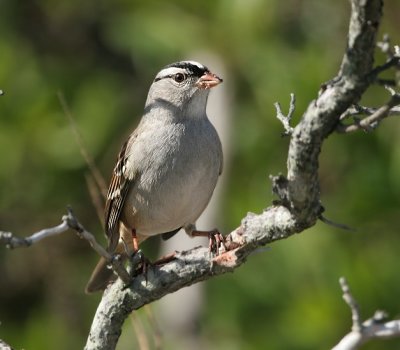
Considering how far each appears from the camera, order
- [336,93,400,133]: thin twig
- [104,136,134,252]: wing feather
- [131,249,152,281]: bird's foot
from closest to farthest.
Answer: [336,93,400,133]: thin twig < [131,249,152,281]: bird's foot < [104,136,134,252]: wing feather

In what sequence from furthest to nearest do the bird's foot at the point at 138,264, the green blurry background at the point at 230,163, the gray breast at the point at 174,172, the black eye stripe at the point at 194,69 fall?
the green blurry background at the point at 230,163, the black eye stripe at the point at 194,69, the gray breast at the point at 174,172, the bird's foot at the point at 138,264


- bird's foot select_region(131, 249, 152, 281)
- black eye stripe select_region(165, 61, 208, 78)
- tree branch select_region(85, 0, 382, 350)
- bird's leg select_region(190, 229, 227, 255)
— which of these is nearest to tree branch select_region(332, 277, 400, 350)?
tree branch select_region(85, 0, 382, 350)

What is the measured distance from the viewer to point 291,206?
2.79m

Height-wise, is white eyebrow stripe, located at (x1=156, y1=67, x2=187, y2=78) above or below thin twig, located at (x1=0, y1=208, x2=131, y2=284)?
above

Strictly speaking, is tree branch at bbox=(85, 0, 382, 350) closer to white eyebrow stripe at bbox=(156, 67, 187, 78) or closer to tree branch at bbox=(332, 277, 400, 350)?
tree branch at bbox=(332, 277, 400, 350)

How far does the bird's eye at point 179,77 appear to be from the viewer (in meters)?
4.67

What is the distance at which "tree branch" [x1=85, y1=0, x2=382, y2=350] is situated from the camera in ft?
8.00

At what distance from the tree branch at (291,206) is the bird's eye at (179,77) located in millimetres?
1469

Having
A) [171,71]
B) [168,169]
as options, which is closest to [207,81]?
[171,71]

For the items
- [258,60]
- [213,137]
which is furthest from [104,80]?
[213,137]

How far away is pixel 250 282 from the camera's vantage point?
616cm

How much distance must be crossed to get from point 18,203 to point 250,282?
79.8 inches

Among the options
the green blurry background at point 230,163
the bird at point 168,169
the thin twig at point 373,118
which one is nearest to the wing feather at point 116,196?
the bird at point 168,169

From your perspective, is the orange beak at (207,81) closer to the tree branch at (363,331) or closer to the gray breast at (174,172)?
the gray breast at (174,172)
